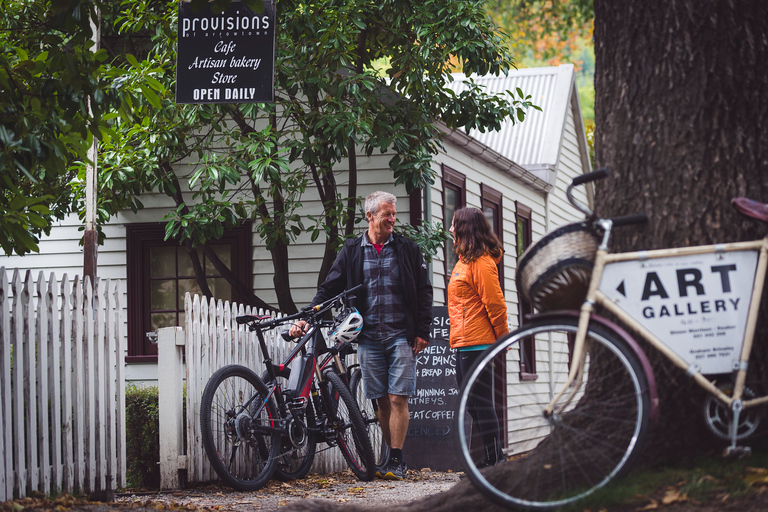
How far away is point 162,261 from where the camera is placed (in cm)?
1190

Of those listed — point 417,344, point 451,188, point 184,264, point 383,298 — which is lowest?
point 417,344

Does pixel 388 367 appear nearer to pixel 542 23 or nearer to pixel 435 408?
pixel 435 408

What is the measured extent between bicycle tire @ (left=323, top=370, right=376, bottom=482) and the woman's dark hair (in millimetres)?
1379

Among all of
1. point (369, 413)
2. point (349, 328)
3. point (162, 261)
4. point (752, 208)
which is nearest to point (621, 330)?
point (752, 208)

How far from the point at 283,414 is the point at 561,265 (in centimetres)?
365

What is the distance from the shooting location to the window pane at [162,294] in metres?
11.8

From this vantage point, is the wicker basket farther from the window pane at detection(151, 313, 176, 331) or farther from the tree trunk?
the window pane at detection(151, 313, 176, 331)

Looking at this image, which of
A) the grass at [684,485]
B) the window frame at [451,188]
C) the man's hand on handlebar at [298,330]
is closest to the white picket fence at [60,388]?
the man's hand on handlebar at [298,330]

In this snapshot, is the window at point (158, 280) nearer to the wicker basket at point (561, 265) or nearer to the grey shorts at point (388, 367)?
the grey shorts at point (388, 367)

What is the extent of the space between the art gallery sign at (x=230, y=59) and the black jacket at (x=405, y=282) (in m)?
1.41

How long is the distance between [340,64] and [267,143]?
98cm

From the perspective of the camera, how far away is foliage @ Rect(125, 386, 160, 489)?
862cm

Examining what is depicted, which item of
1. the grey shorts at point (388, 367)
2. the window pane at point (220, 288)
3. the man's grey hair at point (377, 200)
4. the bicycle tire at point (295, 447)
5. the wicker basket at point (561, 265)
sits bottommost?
the bicycle tire at point (295, 447)

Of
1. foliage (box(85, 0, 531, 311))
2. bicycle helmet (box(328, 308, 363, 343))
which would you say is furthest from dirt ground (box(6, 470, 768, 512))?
foliage (box(85, 0, 531, 311))
